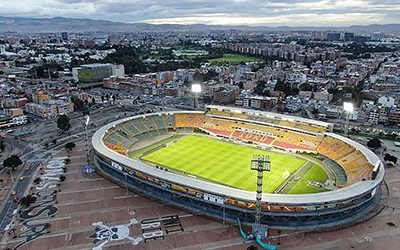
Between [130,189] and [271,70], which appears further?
[271,70]

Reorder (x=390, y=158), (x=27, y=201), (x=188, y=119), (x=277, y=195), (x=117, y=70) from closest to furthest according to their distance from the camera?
(x=277, y=195) → (x=27, y=201) → (x=390, y=158) → (x=188, y=119) → (x=117, y=70)

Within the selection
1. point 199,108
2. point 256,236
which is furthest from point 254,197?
point 199,108

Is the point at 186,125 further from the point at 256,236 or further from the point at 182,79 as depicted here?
the point at 182,79

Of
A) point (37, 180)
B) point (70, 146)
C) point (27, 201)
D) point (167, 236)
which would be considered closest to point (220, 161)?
point (167, 236)

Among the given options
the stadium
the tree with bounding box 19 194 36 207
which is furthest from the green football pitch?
Result: the tree with bounding box 19 194 36 207

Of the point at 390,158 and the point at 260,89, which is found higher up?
the point at 260,89

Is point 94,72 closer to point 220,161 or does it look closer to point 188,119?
point 188,119

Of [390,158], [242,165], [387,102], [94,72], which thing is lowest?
[242,165]

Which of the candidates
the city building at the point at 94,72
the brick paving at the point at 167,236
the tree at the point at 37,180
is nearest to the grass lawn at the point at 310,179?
the brick paving at the point at 167,236
